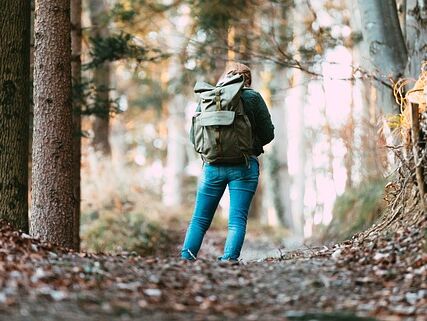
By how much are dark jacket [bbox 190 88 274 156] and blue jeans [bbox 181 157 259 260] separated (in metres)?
0.23

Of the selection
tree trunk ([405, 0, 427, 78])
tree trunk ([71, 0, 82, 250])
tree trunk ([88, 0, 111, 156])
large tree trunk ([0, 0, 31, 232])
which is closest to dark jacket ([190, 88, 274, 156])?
large tree trunk ([0, 0, 31, 232])

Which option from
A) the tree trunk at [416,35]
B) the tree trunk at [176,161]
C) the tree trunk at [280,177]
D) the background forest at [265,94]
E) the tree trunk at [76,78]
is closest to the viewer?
the tree trunk at [416,35]

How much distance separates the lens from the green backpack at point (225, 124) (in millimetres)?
7039

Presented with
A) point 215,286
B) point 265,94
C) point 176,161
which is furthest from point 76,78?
point 265,94

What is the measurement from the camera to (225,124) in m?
7.02

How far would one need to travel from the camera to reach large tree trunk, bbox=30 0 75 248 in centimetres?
758

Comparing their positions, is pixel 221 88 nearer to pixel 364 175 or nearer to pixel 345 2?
pixel 364 175

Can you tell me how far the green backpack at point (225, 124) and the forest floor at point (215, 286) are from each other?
4.07ft

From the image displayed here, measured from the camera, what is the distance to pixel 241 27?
1784 cm

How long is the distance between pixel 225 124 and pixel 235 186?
2.16ft

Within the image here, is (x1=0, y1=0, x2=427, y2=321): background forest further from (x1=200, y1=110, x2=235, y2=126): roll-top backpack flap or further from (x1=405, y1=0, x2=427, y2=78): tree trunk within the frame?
(x1=200, y1=110, x2=235, y2=126): roll-top backpack flap

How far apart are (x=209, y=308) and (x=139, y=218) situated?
10.3 metres

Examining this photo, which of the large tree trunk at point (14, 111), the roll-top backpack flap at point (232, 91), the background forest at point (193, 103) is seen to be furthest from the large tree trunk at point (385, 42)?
the large tree trunk at point (14, 111)

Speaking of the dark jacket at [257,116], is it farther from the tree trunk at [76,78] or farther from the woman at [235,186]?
the tree trunk at [76,78]
